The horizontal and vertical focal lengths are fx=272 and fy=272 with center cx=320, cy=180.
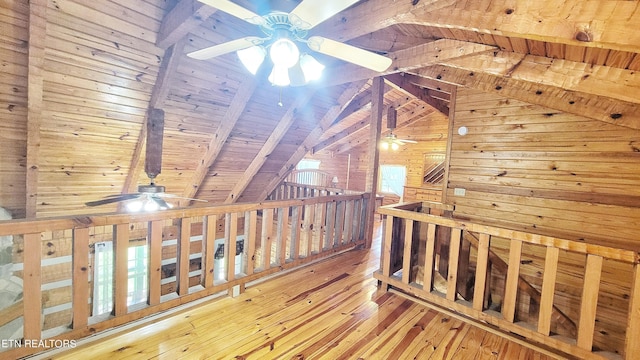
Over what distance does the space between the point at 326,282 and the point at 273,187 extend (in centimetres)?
352

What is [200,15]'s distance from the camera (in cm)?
208

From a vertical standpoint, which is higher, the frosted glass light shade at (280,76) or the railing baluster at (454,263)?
the frosted glass light shade at (280,76)

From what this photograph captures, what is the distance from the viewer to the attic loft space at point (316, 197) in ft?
5.36

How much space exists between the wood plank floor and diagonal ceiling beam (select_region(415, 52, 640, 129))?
1.85 meters

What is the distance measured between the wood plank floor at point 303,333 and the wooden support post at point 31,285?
0.24 metres

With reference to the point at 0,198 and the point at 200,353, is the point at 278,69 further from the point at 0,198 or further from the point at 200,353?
the point at 0,198

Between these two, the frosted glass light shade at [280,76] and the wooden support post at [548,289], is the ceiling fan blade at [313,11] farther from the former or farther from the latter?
the wooden support post at [548,289]

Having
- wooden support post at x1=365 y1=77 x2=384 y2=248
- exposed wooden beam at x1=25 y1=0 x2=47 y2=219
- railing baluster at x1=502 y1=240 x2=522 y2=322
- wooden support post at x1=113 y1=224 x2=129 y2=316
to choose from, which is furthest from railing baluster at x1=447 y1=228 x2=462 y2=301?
exposed wooden beam at x1=25 y1=0 x2=47 y2=219

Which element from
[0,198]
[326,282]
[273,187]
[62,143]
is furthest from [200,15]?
[273,187]

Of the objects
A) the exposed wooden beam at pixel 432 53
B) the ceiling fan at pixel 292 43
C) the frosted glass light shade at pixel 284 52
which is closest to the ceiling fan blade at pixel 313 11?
the ceiling fan at pixel 292 43

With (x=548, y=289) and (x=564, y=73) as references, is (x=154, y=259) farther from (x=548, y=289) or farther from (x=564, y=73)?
(x=564, y=73)

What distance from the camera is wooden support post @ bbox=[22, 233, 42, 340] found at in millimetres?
1459

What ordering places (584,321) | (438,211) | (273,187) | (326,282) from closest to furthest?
(584,321) → (326,282) → (438,211) → (273,187)

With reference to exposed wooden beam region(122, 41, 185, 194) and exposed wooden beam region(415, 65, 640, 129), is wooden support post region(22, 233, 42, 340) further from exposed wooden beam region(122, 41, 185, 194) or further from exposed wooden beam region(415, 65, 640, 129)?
exposed wooden beam region(415, 65, 640, 129)
